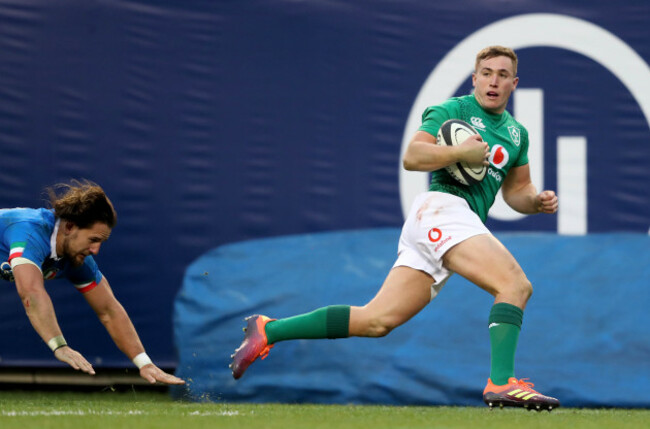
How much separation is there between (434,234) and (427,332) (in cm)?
195

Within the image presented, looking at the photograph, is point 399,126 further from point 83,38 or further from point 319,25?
point 83,38

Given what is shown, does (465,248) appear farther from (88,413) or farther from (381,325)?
(88,413)

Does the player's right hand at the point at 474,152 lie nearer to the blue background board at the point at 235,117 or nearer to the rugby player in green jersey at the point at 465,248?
the rugby player in green jersey at the point at 465,248

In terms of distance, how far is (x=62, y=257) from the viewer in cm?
520

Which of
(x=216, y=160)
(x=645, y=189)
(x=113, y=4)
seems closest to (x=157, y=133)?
(x=216, y=160)

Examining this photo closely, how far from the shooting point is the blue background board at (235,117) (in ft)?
23.2

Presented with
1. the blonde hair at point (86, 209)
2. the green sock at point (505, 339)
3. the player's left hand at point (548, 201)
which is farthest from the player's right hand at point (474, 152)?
the blonde hair at point (86, 209)

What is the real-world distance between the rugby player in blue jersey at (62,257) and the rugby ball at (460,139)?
1.67 m

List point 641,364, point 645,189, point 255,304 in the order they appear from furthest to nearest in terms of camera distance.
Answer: point 645,189 < point 255,304 < point 641,364

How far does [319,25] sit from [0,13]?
2287 mm

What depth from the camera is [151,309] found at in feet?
23.2

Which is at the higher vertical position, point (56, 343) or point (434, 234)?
point (434, 234)

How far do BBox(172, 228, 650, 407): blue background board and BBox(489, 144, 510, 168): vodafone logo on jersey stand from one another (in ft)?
5.97

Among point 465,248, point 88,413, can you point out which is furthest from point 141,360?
point 465,248
